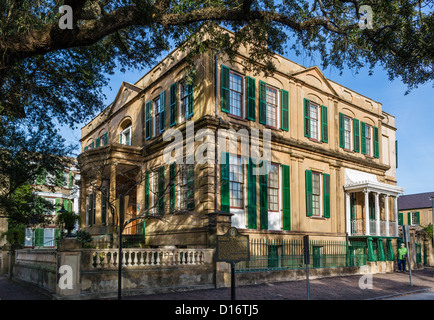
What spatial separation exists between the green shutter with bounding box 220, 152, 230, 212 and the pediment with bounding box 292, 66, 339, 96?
683cm

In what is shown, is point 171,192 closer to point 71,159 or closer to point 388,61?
point 71,159

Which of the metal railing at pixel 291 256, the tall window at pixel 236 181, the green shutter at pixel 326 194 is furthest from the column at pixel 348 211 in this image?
the tall window at pixel 236 181

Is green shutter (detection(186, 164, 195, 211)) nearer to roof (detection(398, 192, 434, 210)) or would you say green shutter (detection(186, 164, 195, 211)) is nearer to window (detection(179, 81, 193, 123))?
window (detection(179, 81, 193, 123))

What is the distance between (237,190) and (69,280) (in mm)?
8310

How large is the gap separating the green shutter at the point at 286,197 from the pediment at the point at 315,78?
5.10 m

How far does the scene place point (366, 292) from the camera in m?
13.0

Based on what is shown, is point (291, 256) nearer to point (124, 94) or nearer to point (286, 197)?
point (286, 197)

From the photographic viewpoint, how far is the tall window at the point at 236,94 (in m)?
17.8

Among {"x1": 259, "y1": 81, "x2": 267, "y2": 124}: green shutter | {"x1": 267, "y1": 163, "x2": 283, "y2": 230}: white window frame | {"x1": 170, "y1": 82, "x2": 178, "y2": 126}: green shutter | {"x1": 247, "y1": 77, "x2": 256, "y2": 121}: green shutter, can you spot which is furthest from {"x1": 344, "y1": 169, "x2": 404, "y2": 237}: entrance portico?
{"x1": 170, "y1": 82, "x2": 178, "y2": 126}: green shutter

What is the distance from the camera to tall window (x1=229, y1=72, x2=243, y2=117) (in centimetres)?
1778

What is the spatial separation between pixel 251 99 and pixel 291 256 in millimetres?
6889

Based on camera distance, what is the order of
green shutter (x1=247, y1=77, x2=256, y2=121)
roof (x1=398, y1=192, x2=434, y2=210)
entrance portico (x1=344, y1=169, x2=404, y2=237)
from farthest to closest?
roof (x1=398, y1=192, x2=434, y2=210), entrance portico (x1=344, y1=169, x2=404, y2=237), green shutter (x1=247, y1=77, x2=256, y2=121)

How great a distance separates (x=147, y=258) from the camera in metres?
12.2

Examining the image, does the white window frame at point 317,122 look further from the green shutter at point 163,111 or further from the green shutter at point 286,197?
the green shutter at point 163,111
